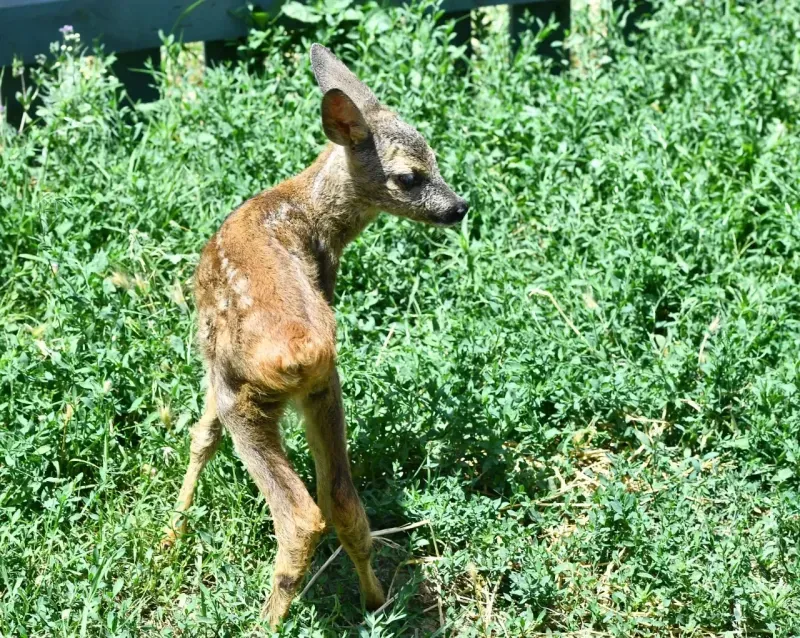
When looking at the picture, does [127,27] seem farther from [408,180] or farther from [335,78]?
[408,180]

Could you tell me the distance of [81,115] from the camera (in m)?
6.51

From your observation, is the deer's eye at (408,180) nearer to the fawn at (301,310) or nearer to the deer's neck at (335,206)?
the fawn at (301,310)

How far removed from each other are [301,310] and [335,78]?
5.22 ft

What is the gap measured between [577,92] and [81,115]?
9.68 feet

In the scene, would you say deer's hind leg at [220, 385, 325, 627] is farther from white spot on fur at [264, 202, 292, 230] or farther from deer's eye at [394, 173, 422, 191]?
deer's eye at [394, 173, 422, 191]

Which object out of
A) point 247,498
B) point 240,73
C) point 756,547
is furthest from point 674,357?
point 240,73

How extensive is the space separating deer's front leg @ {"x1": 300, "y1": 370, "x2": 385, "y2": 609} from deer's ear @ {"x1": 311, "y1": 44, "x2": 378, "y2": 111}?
59.4 inches

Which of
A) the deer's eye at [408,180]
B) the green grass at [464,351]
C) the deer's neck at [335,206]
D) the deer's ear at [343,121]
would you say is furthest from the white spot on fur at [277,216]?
the green grass at [464,351]

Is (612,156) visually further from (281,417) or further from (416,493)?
(281,417)

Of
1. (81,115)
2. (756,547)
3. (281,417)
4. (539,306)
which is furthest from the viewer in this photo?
(81,115)

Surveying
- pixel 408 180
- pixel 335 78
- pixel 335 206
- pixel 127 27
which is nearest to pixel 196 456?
pixel 335 206

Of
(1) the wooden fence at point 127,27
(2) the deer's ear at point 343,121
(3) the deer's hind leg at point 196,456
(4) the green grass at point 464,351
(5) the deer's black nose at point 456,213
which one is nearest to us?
(4) the green grass at point 464,351

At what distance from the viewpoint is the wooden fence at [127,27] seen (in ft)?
22.0

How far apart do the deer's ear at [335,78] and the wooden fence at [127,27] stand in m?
2.19
